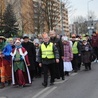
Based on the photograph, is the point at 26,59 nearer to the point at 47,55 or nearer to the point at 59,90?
the point at 47,55

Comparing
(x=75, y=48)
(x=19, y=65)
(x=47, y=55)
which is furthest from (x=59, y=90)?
(x=75, y=48)

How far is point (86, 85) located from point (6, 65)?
3195 millimetres

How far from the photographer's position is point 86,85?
1287 cm

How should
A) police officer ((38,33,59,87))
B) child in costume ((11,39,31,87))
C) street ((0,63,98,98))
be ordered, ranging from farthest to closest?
child in costume ((11,39,31,87)) → police officer ((38,33,59,87)) → street ((0,63,98,98))

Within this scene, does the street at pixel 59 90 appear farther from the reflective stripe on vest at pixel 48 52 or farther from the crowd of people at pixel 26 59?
the reflective stripe on vest at pixel 48 52

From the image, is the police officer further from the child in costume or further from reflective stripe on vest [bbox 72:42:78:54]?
reflective stripe on vest [bbox 72:42:78:54]

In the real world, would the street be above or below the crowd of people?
below

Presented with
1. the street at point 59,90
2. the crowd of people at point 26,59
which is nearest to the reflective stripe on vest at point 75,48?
the crowd of people at point 26,59

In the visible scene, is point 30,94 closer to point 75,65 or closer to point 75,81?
point 75,81

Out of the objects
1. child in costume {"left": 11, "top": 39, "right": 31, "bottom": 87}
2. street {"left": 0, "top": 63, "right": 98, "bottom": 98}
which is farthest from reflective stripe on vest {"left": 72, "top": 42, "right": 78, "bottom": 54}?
child in costume {"left": 11, "top": 39, "right": 31, "bottom": 87}

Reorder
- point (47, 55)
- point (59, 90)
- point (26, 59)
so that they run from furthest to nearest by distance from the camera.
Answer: point (26, 59) < point (47, 55) < point (59, 90)

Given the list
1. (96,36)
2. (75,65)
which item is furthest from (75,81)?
(96,36)

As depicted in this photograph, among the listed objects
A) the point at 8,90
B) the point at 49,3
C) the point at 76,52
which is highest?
the point at 49,3

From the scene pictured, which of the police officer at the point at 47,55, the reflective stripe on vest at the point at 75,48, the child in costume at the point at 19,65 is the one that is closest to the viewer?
the police officer at the point at 47,55
